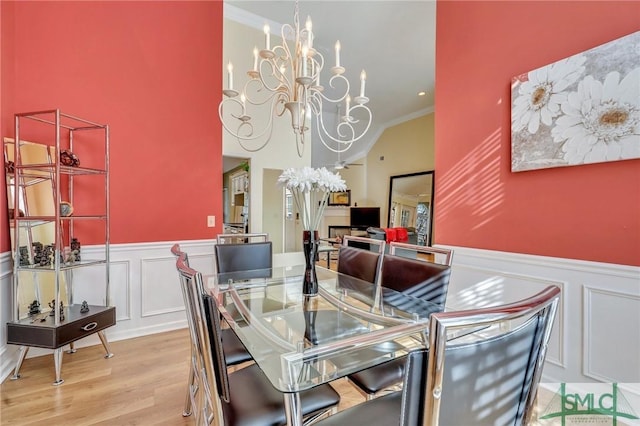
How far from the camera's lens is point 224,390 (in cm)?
105

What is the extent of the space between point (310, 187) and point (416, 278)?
2.71 feet

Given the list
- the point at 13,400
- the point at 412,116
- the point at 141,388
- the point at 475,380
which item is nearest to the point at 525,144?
the point at 475,380

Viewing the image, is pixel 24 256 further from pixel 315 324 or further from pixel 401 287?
pixel 401 287

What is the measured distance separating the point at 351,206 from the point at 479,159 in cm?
702

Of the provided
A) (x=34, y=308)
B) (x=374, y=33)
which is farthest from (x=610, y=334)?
(x=374, y=33)

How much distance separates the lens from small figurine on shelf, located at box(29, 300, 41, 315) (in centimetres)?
221

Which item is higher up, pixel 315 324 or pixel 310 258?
pixel 310 258

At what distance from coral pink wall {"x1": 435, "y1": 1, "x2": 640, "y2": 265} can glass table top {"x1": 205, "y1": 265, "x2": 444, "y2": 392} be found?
1044mm

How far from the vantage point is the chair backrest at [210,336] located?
1.01 meters

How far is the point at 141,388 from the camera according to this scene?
77.4 inches

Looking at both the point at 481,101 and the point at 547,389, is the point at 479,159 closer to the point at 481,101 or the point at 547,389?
the point at 481,101

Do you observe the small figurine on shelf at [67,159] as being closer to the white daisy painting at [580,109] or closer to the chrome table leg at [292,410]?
the chrome table leg at [292,410]

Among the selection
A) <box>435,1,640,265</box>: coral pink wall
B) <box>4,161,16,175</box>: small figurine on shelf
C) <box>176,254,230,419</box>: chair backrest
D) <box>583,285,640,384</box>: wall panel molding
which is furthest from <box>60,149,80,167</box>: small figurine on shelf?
<box>583,285,640,384</box>: wall panel molding

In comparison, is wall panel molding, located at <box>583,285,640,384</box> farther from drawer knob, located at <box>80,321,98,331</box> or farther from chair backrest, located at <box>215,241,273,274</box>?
drawer knob, located at <box>80,321,98,331</box>
